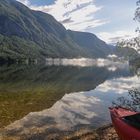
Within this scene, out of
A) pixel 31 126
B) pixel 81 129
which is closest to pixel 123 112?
pixel 81 129

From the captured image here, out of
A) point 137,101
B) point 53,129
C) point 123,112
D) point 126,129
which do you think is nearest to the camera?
point 126,129

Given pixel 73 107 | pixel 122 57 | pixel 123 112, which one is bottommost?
pixel 73 107

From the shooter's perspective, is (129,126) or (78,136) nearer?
(129,126)

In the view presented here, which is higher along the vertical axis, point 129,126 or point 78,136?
point 129,126

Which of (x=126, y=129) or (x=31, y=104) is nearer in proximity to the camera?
(x=126, y=129)

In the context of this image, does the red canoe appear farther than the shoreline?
No

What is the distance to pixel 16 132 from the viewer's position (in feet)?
86.0

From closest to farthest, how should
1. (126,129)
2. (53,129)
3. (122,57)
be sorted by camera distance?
(126,129)
(53,129)
(122,57)

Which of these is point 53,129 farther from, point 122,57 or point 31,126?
point 122,57

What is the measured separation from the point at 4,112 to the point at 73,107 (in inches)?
383

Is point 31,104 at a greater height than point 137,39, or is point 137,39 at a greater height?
point 137,39

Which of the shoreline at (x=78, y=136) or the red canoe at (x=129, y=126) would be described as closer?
the red canoe at (x=129, y=126)

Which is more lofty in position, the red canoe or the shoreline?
the red canoe

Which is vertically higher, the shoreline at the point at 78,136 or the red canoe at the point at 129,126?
the red canoe at the point at 129,126
